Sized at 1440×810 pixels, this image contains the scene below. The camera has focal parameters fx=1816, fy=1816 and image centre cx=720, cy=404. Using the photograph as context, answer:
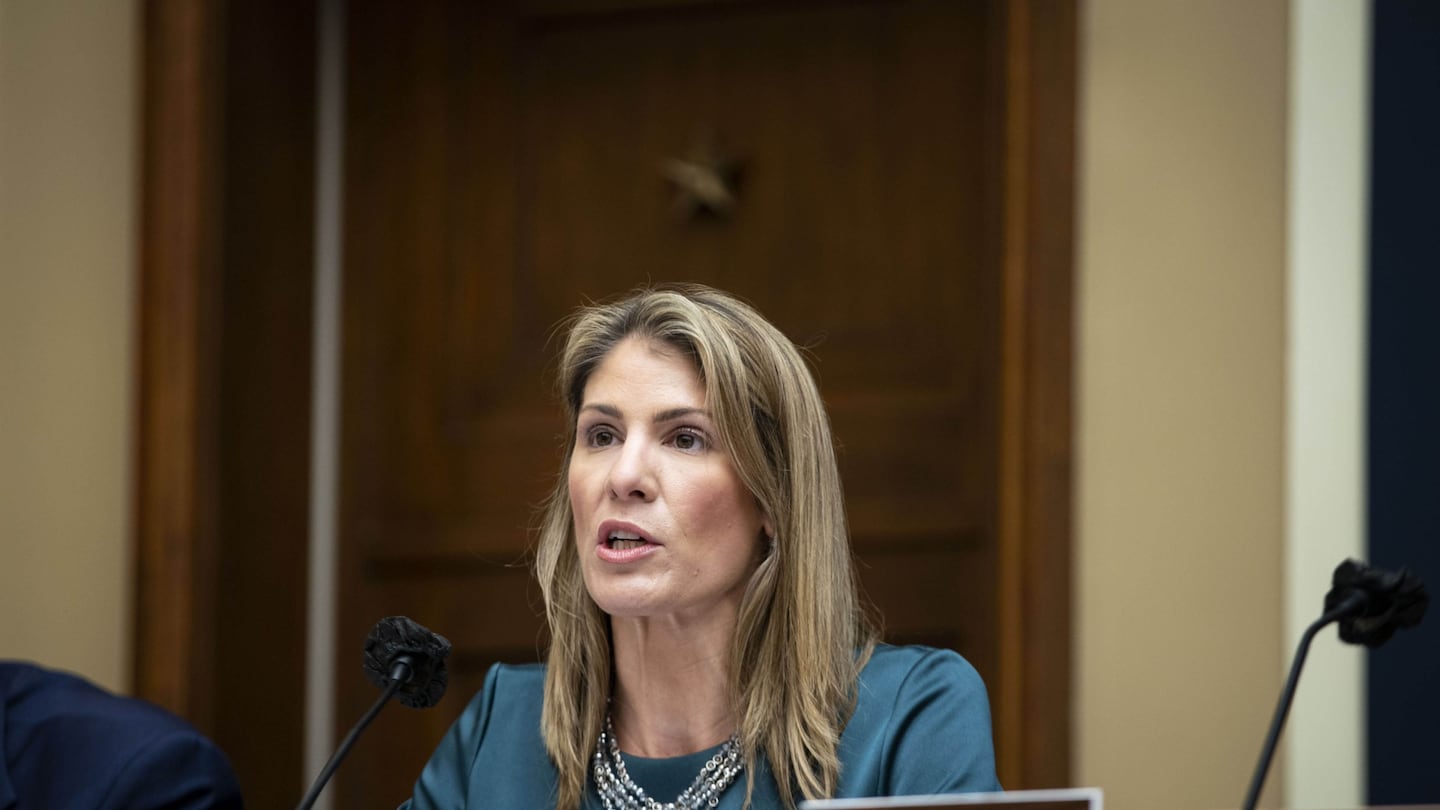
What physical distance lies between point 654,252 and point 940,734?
176cm

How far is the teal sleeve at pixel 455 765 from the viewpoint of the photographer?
241cm

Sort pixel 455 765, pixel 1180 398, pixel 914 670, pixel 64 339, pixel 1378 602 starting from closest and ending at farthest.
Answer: pixel 1378 602 → pixel 914 670 → pixel 455 765 → pixel 1180 398 → pixel 64 339

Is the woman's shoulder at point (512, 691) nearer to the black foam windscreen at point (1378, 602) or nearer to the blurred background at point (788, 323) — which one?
the blurred background at point (788, 323)

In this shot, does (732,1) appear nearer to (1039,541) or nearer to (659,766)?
(1039,541)

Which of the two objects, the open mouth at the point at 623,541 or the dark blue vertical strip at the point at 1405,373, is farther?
the dark blue vertical strip at the point at 1405,373

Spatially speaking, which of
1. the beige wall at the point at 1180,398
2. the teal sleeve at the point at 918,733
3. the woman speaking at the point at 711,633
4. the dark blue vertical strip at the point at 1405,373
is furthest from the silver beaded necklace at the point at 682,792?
the dark blue vertical strip at the point at 1405,373

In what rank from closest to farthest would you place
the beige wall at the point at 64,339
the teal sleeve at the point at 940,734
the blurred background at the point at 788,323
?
the teal sleeve at the point at 940,734, the blurred background at the point at 788,323, the beige wall at the point at 64,339

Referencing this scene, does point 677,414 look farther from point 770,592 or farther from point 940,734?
point 940,734

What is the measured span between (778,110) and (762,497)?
158cm

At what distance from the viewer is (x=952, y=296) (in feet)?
11.8

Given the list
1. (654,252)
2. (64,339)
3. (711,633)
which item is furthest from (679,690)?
(64,339)

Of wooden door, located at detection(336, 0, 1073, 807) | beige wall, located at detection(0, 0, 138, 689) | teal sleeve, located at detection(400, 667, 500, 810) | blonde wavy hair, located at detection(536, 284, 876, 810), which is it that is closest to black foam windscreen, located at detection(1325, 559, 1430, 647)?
blonde wavy hair, located at detection(536, 284, 876, 810)

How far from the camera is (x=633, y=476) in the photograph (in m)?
2.26

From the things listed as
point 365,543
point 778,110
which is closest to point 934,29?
point 778,110
